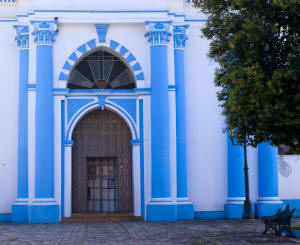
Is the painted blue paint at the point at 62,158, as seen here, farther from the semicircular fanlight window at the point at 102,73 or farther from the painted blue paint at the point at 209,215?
the painted blue paint at the point at 209,215

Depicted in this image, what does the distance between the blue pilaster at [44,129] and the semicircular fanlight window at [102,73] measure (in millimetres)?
1626

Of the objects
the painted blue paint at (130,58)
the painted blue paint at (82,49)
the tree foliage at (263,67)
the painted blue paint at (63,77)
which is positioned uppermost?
the painted blue paint at (82,49)

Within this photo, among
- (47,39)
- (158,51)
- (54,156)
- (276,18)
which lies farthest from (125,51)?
(276,18)

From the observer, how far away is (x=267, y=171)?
76.7 feet

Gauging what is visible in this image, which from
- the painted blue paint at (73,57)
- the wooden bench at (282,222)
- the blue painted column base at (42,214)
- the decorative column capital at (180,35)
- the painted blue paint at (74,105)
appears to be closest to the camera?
the wooden bench at (282,222)

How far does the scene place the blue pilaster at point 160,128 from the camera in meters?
22.4

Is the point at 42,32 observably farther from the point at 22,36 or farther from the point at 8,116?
the point at 8,116

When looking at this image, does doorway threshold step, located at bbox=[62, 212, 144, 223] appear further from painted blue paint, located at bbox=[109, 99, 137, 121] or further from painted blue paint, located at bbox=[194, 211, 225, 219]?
painted blue paint, located at bbox=[109, 99, 137, 121]

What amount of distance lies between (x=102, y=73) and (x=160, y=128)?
12.2 ft

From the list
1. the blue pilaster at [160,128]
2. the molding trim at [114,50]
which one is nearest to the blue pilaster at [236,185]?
the blue pilaster at [160,128]

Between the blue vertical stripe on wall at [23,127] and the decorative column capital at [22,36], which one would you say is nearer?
the blue vertical stripe on wall at [23,127]

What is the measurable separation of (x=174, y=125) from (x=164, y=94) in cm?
134

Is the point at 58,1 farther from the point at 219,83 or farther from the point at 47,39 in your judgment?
the point at 219,83

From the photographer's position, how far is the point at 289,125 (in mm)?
13555
